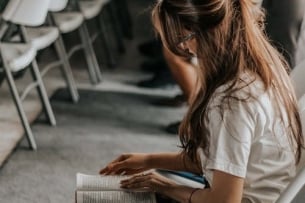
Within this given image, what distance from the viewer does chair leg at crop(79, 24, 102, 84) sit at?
11.1 feet

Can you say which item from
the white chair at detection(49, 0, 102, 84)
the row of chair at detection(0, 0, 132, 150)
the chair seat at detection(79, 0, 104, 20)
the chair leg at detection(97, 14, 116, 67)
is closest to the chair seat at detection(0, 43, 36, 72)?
the row of chair at detection(0, 0, 132, 150)

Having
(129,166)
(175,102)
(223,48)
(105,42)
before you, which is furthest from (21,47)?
(223,48)

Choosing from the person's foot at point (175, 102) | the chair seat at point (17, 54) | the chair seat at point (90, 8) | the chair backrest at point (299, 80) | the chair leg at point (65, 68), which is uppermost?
the chair backrest at point (299, 80)

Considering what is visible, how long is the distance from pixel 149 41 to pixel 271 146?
8.74 feet

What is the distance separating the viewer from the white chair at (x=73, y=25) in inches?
114

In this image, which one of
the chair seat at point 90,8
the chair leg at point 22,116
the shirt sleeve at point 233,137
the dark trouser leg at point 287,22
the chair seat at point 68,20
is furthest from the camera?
the chair seat at point 90,8

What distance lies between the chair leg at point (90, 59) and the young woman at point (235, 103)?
197 cm

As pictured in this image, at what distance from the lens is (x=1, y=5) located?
2670 millimetres

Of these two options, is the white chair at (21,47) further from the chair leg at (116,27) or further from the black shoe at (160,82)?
the chair leg at (116,27)

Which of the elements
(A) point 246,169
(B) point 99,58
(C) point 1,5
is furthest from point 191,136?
(B) point 99,58

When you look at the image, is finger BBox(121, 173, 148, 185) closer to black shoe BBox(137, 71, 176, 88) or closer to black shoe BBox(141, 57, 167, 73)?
black shoe BBox(137, 71, 176, 88)

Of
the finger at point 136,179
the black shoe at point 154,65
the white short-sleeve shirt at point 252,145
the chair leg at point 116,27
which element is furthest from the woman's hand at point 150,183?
the chair leg at point 116,27

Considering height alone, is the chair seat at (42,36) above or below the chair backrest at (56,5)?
below

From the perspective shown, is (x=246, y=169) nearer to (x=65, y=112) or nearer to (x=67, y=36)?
(x=65, y=112)
